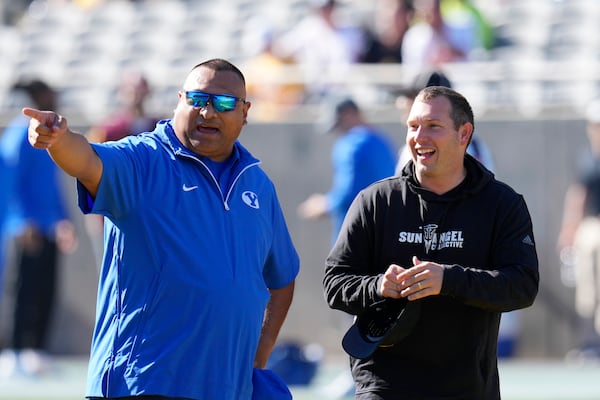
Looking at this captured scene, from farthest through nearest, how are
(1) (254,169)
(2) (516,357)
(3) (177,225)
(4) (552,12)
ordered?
(4) (552,12), (2) (516,357), (1) (254,169), (3) (177,225)

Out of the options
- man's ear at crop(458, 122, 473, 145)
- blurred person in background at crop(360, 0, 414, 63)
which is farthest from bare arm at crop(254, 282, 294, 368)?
blurred person in background at crop(360, 0, 414, 63)

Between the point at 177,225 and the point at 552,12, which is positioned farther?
the point at 552,12

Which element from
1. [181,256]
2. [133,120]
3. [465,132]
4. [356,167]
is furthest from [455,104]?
[133,120]

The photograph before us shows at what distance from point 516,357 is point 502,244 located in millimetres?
8504

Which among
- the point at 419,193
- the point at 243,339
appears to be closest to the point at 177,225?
the point at 243,339

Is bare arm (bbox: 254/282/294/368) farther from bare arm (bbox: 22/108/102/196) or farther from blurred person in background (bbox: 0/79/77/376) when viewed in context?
blurred person in background (bbox: 0/79/77/376)

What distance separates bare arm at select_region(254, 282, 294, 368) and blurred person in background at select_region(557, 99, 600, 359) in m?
7.63

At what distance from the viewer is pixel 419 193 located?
5.18 meters

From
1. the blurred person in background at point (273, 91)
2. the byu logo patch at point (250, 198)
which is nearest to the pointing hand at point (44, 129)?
the byu logo patch at point (250, 198)

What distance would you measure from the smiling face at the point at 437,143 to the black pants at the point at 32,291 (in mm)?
7160

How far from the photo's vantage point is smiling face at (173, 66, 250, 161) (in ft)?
17.0

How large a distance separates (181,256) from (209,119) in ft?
1.86

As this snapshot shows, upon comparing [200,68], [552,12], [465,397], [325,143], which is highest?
[552,12]

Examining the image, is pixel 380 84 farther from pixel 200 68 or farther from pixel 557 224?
pixel 200 68
